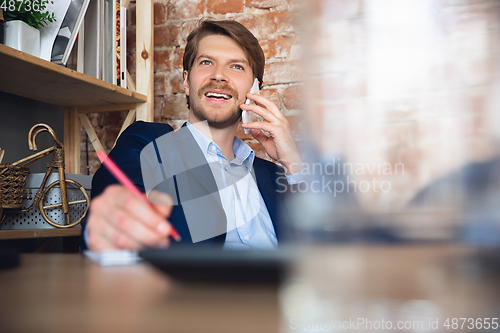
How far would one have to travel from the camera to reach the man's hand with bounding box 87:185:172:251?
24 centimetres

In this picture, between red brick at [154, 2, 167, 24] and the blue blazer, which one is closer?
the blue blazer

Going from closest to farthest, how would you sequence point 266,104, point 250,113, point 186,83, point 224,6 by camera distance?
1. point 266,104
2. point 250,113
3. point 186,83
4. point 224,6

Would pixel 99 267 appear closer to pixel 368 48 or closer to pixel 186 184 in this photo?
pixel 368 48

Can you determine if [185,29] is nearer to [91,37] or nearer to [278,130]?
[91,37]

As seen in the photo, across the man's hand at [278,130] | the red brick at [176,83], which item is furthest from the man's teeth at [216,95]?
the red brick at [176,83]

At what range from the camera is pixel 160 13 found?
1721 mm

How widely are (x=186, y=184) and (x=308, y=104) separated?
0.96 metres

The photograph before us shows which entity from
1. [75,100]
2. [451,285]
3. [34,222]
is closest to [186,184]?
[34,222]

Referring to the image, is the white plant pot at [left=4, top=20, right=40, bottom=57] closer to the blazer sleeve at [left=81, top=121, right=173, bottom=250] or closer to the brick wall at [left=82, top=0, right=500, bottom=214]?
the blazer sleeve at [left=81, top=121, right=173, bottom=250]

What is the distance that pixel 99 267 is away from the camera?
20cm

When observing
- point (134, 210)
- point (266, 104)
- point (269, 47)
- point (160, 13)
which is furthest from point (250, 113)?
point (134, 210)

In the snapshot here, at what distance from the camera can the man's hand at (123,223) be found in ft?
0.78

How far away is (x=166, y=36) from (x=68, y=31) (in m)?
0.64

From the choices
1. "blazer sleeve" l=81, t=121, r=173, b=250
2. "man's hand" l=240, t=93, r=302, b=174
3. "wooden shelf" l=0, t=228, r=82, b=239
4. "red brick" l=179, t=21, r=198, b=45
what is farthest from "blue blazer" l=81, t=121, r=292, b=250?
"red brick" l=179, t=21, r=198, b=45
